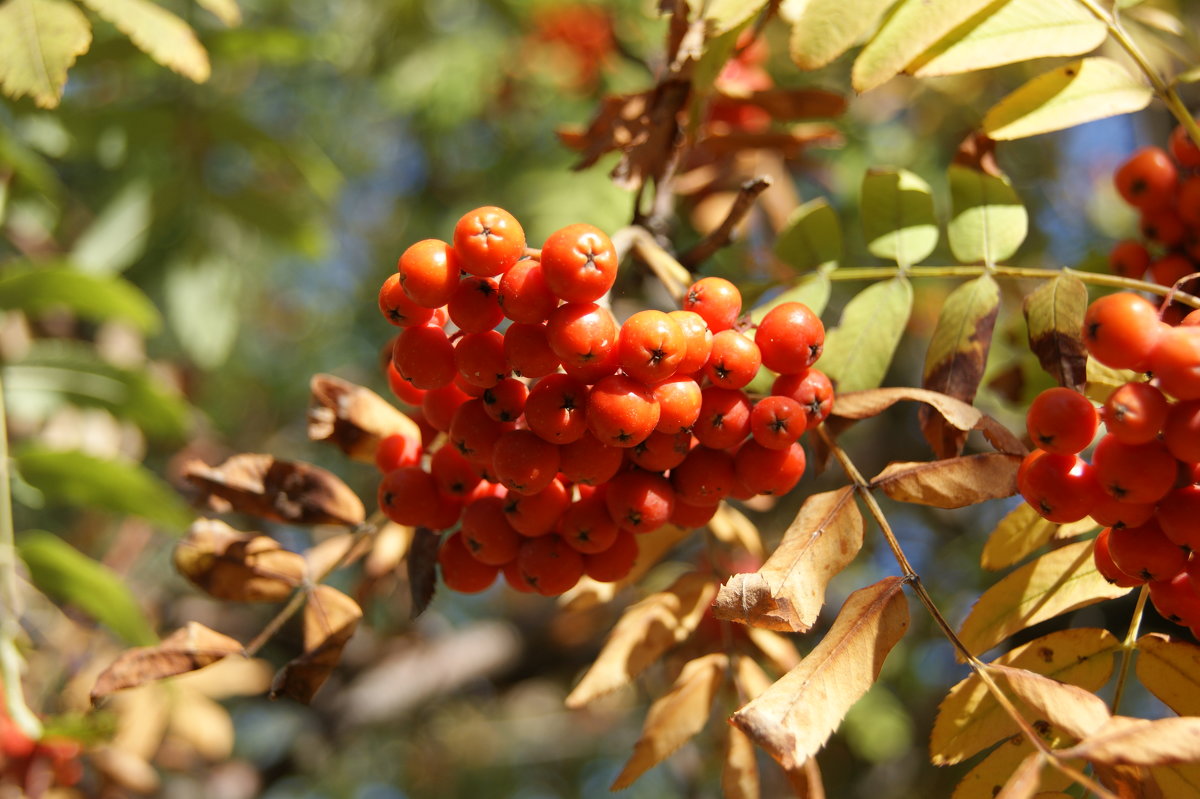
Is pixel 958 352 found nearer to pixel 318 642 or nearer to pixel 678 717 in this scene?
pixel 678 717

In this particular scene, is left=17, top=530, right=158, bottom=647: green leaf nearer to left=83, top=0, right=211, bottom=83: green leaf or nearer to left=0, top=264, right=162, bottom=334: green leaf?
left=0, top=264, right=162, bottom=334: green leaf

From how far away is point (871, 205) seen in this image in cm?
193

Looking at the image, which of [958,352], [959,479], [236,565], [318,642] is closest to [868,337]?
[958,352]

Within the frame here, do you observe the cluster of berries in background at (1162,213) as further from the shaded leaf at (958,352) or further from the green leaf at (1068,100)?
the shaded leaf at (958,352)

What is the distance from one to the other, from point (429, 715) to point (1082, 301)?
4323 millimetres

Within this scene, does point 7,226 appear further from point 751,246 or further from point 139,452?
point 751,246

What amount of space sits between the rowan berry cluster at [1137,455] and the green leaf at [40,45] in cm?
177

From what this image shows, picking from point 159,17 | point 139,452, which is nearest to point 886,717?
point 139,452

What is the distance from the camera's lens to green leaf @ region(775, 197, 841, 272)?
195 cm

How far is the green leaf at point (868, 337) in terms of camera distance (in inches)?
68.1

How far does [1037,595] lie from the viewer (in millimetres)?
1528

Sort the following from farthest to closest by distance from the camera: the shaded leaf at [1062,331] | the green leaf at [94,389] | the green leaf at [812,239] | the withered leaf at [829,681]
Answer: the green leaf at [94,389] < the green leaf at [812,239] < the shaded leaf at [1062,331] < the withered leaf at [829,681]

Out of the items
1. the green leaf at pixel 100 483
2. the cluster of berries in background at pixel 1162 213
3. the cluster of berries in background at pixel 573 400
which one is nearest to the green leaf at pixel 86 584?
the green leaf at pixel 100 483

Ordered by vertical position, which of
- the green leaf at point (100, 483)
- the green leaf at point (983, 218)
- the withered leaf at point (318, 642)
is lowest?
the green leaf at point (100, 483)
